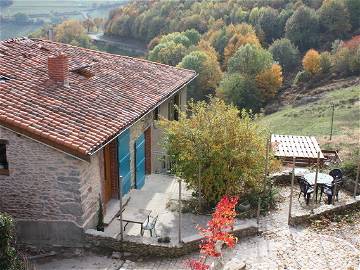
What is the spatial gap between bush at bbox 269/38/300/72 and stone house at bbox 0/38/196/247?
4842cm

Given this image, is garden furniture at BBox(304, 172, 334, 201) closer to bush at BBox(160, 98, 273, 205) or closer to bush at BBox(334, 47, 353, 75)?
bush at BBox(160, 98, 273, 205)

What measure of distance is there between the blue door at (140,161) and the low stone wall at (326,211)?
17.5 feet

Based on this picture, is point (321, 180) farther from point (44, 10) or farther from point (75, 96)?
point (44, 10)

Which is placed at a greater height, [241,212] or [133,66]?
[133,66]

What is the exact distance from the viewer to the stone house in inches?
421

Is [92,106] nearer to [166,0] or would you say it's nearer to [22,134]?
[22,134]

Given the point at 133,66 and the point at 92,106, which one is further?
the point at 133,66

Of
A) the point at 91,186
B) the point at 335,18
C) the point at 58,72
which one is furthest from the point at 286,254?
the point at 335,18

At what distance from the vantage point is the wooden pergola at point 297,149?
704 inches

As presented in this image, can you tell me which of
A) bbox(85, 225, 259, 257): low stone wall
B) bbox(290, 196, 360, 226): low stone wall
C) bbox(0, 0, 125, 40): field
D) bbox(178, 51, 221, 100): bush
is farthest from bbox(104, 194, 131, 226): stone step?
bbox(0, 0, 125, 40): field

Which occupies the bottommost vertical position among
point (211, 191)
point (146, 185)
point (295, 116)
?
point (295, 116)

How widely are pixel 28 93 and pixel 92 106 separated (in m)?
1.71

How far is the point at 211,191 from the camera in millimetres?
12852

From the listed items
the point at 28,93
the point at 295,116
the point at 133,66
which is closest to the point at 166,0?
the point at 295,116
